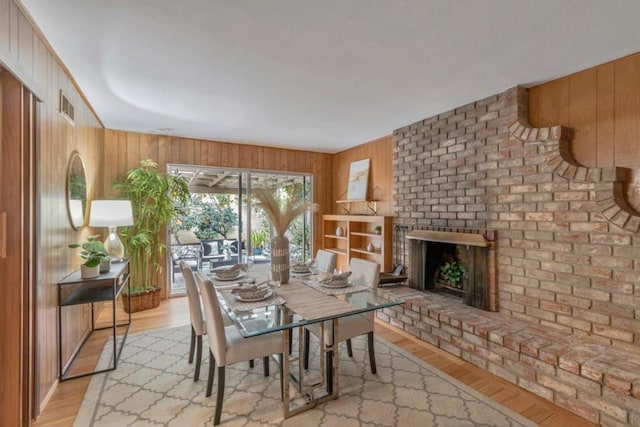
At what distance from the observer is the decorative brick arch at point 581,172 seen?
2225mm

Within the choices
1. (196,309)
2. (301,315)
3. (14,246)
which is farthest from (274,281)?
(14,246)

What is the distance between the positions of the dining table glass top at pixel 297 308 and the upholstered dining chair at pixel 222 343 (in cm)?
11

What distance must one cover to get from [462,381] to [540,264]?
4.02 feet

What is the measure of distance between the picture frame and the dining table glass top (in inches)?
112

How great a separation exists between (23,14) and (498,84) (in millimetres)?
3500

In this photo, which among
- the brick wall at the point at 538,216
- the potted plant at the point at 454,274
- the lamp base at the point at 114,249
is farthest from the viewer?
the potted plant at the point at 454,274

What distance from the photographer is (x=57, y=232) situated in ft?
7.93

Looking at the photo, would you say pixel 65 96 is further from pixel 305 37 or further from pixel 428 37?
pixel 428 37

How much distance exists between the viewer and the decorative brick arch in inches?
87.6

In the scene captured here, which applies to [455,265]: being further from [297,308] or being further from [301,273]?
[297,308]

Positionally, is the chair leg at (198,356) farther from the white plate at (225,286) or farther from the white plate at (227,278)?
the white plate at (227,278)

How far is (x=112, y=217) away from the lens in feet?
10.5

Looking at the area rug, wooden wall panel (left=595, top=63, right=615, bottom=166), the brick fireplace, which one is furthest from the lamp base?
wooden wall panel (left=595, top=63, right=615, bottom=166)

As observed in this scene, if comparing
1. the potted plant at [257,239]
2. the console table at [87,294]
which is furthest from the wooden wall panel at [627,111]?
the potted plant at [257,239]
